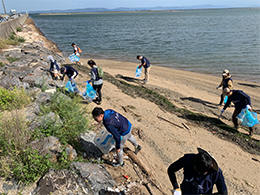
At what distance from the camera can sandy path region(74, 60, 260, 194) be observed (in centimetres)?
460

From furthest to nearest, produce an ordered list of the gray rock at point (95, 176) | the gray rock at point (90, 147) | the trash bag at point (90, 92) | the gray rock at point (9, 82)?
the trash bag at point (90, 92)
the gray rock at point (9, 82)
the gray rock at point (90, 147)
the gray rock at point (95, 176)

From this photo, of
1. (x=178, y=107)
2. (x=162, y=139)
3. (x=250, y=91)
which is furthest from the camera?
→ (x=250, y=91)

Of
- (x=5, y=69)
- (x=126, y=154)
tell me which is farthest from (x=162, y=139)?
(x=5, y=69)

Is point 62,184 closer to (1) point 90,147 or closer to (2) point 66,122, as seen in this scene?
(1) point 90,147

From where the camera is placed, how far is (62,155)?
13.1 ft

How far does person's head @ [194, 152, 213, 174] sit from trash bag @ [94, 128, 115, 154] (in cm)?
250

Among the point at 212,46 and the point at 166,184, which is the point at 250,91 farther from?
the point at 212,46

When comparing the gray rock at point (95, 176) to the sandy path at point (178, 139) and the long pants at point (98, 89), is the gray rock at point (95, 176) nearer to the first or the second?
the sandy path at point (178, 139)

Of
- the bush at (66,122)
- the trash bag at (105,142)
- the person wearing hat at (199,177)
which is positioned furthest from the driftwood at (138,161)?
the person wearing hat at (199,177)

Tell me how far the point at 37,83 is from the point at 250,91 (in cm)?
1134

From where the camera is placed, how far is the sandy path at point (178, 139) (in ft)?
15.1

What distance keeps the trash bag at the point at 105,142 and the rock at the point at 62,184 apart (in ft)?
3.66

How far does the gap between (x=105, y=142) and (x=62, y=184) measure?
55.7 inches

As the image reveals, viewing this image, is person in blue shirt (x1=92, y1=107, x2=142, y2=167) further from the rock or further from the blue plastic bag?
the blue plastic bag
